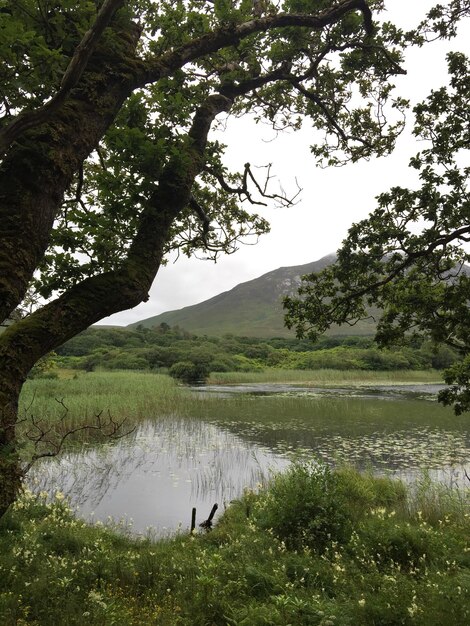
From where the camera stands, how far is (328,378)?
51312 mm

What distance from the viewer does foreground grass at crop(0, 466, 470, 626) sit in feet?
13.4

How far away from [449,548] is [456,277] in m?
4.08

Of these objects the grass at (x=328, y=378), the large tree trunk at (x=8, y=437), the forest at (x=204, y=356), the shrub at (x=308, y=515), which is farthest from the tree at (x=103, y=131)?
the grass at (x=328, y=378)

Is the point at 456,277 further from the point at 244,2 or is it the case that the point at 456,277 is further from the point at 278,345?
the point at 278,345

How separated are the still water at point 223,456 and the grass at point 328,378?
927 inches

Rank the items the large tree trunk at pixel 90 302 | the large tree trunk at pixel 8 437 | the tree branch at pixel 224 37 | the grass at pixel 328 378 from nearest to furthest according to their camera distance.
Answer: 1. the large tree trunk at pixel 8 437
2. the large tree trunk at pixel 90 302
3. the tree branch at pixel 224 37
4. the grass at pixel 328 378

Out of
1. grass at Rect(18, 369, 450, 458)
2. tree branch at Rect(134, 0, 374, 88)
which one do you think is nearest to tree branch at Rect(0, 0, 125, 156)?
tree branch at Rect(134, 0, 374, 88)

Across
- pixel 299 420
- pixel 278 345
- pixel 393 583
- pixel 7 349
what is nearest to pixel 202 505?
pixel 393 583

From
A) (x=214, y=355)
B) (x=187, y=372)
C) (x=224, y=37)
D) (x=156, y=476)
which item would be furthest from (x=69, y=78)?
(x=214, y=355)

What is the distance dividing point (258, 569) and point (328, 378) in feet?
156

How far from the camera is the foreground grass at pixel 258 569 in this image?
4.07 meters

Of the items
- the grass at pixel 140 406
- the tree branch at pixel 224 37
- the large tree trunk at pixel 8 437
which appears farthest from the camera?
the grass at pixel 140 406

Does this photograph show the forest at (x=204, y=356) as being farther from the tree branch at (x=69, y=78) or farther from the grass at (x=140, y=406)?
the tree branch at (x=69, y=78)

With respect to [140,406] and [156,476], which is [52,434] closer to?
[156,476]
